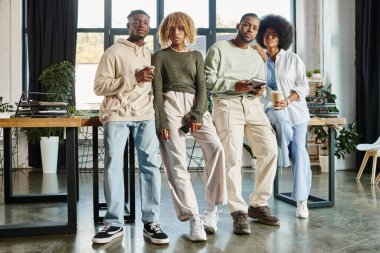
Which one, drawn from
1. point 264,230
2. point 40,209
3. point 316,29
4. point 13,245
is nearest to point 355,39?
point 316,29

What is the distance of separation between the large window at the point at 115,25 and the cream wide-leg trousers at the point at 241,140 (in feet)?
14.3

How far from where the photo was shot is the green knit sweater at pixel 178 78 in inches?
106

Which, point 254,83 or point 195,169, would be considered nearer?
point 254,83

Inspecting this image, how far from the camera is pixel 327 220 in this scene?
10.7 feet

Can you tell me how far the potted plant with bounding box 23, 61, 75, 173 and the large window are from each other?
2.02ft

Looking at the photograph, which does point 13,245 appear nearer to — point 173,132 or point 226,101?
point 173,132

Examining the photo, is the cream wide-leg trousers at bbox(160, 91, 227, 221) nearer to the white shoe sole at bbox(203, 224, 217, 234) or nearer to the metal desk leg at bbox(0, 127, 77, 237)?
the white shoe sole at bbox(203, 224, 217, 234)

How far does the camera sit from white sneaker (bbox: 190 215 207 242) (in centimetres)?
266

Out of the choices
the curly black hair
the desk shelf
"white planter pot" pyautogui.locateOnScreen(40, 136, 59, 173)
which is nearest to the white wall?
"white planter pot" pyautogui.locateOnScreen(40, 136, 59, 173)

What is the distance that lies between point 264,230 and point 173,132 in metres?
0.92

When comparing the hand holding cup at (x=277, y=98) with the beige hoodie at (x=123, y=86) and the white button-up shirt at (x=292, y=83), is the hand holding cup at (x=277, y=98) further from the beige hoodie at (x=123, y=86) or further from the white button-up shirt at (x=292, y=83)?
the beige hoodie at (x=123, y=86)

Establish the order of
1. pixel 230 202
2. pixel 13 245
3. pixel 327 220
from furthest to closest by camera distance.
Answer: pixel 327 220, pixel 230 202, pixel 13 245

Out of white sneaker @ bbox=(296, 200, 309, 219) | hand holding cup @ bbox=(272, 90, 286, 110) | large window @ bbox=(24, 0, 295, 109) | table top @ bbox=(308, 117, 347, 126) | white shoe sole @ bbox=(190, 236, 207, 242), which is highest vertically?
A: large window @ bbox=(24, 0, 295, 109)

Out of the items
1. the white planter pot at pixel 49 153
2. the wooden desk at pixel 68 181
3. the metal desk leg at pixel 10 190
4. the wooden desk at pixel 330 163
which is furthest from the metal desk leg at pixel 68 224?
the white planter pot at pixel 49 153
